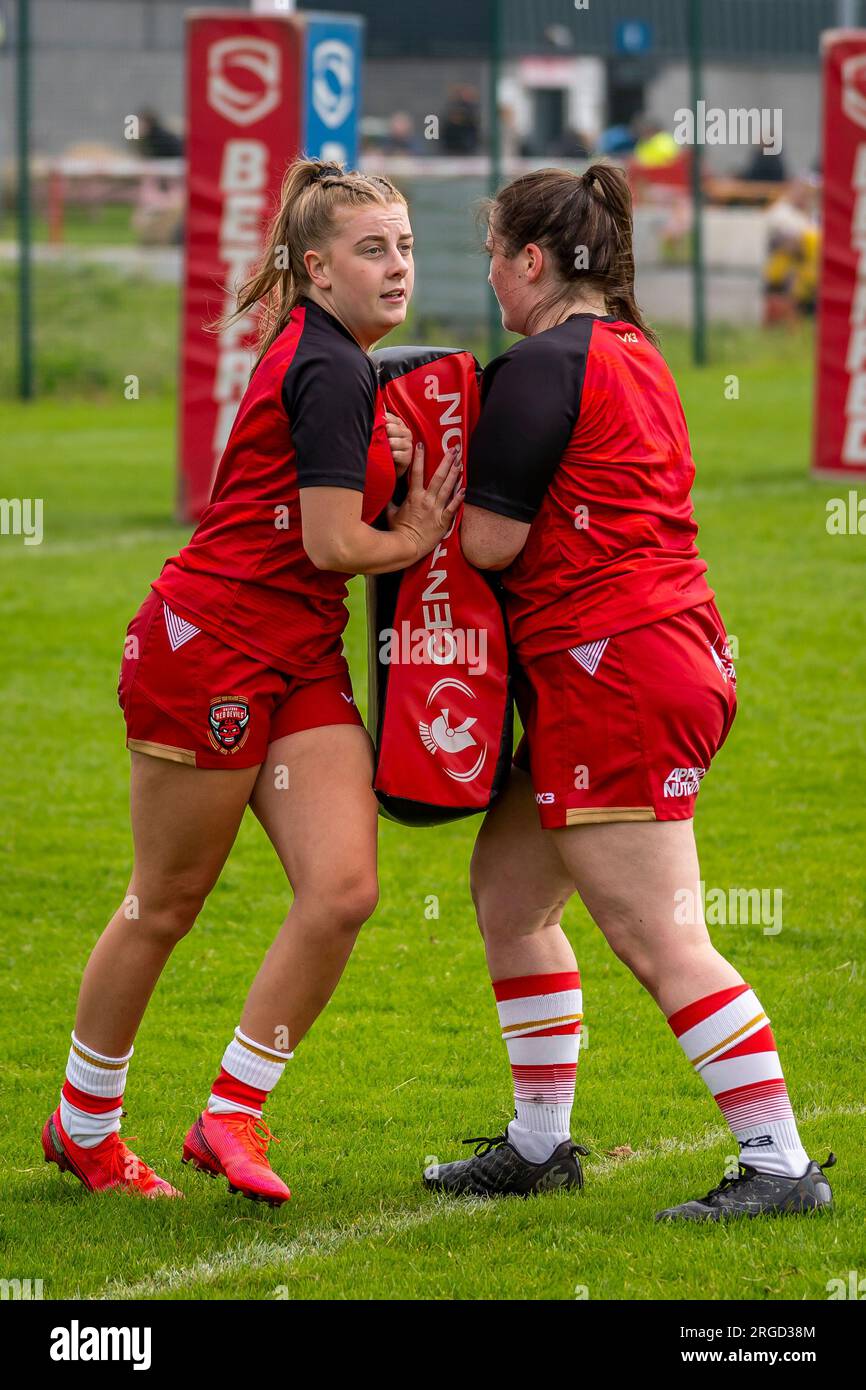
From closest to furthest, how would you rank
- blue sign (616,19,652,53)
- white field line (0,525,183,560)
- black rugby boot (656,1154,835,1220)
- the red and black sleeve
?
the red and black sleeve < black rugby boot (656,1154,835,1220) < white field line (0,525,183,560) < blue sign (616,19,652,53)

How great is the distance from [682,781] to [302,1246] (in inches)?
48.1

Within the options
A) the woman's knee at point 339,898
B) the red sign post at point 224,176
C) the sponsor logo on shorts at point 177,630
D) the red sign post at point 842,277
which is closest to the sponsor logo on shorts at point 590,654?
the woman's knee at point 339,898

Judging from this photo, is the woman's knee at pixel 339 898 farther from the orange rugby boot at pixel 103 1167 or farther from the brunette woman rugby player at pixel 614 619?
the orange rugby boot at pixel 103 1167

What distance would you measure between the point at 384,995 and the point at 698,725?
207 cm

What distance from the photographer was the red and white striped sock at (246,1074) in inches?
156

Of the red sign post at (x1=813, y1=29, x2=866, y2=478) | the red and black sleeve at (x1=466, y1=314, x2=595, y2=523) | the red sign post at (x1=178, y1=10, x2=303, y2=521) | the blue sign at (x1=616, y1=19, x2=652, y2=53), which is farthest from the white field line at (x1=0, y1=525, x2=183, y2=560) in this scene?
the blue sign at (x1=616, y1=19, x2=652, y2=53)

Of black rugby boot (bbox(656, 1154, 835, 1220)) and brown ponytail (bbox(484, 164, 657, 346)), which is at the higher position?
brown ponytail (bbox(484, 164, 657, 346))

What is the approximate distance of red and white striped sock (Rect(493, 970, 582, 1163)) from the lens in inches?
165

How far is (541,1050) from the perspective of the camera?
421 cm

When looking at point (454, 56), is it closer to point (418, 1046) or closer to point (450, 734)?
point (418, 1046)

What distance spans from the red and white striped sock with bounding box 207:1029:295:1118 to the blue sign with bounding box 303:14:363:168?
1043cm

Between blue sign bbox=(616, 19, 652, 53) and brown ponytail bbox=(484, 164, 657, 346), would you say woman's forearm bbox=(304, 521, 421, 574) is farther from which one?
blue sign bbox=(616, 19, 652, 53)

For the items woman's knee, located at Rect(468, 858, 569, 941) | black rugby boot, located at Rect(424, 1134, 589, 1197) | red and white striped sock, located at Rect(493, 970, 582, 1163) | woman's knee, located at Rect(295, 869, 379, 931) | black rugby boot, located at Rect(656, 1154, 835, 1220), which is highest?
woman's knee, located at Rect(295, 869, 379, 931)

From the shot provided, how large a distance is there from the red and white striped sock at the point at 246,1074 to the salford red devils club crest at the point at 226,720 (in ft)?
2.03
